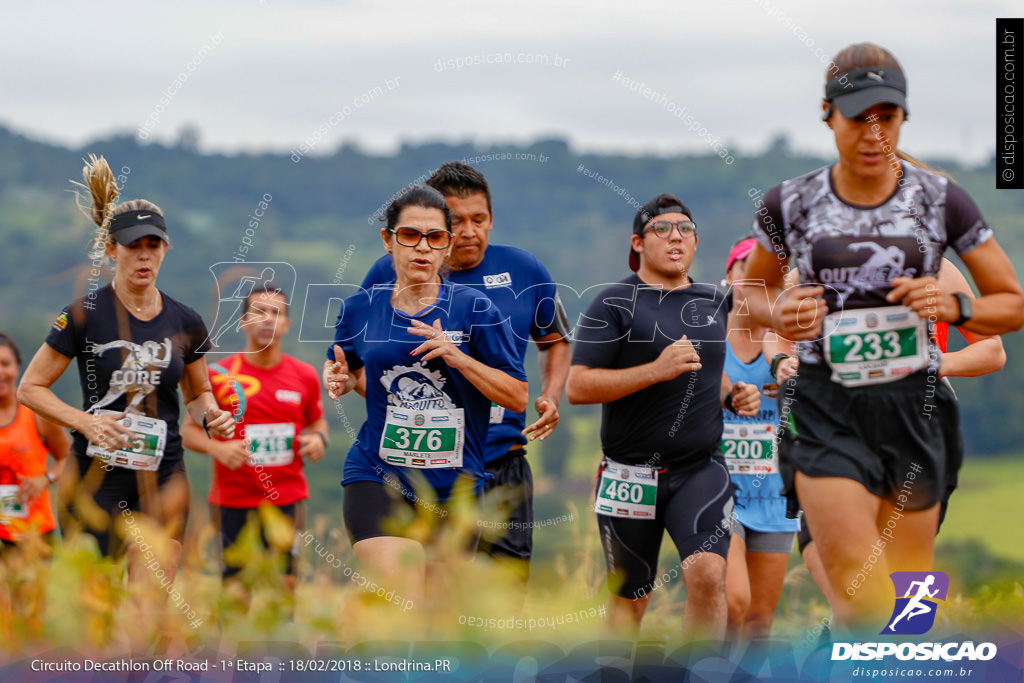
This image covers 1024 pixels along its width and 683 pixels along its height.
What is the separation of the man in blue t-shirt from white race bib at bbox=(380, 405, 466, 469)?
1.99 ft

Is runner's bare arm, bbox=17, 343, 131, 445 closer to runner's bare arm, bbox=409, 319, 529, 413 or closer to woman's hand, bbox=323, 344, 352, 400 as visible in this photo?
woman's hand, bbox=323, 344, 352, 400

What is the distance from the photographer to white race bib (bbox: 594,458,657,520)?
5363mm

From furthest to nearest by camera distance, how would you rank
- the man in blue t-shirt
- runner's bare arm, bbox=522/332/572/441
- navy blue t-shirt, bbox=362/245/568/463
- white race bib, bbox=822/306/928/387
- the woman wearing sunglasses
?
runner's bare arm, bbox=522/332/572/441 < navy blue t-shirt, bbox=362/245/568/463 < the man in blue t-shirt < the woman wearing sunglasses < white race bib, bbox=822/306/928/387

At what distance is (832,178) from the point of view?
403cm

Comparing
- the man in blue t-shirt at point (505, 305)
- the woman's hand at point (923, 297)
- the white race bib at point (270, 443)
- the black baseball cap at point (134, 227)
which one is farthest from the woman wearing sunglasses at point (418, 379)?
the white race bib at point (270, 443)

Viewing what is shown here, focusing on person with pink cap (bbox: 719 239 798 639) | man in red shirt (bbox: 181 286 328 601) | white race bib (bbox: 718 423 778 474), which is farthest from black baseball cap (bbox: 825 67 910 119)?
man in red shirt (bbox: 181 286 328 601)

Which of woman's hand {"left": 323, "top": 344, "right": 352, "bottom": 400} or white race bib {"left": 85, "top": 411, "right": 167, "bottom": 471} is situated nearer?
woman's hand {"left": 323, "top": 344, "right": 352, "bottom": 400}

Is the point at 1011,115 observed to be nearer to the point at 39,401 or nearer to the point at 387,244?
the point at 387,244

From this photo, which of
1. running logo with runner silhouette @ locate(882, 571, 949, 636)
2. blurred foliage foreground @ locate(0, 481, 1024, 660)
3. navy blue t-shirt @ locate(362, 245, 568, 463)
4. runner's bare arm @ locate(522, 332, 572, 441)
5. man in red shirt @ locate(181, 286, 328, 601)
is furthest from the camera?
man in red shirt @ locate(181, 286, 328, 601)

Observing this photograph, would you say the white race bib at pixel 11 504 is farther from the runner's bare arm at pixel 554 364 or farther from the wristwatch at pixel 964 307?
the wristwatch at pixel 964 307

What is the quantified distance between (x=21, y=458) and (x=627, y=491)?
322cm

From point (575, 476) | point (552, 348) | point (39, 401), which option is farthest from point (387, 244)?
point (575, 476)

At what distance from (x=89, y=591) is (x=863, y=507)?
8.15ft

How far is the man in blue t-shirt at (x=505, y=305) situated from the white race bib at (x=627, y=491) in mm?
367
